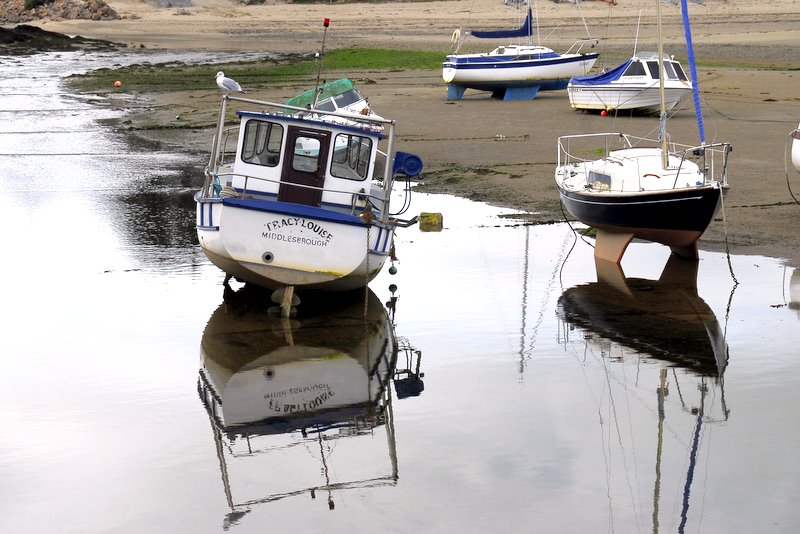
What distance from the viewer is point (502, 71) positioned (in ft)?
119

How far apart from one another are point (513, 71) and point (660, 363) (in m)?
25.2

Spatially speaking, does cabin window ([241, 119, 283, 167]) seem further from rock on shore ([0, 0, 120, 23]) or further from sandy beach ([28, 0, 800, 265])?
rock on shore ([0, 0, 120, 23])

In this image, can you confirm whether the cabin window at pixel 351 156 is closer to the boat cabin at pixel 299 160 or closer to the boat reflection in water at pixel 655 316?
the boat cabin at pixel 299 160

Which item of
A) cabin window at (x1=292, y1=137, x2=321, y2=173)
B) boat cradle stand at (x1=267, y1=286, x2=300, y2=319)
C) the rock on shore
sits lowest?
the rock on shore

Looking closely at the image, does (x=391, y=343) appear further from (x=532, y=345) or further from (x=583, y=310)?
(x=583, y=310)

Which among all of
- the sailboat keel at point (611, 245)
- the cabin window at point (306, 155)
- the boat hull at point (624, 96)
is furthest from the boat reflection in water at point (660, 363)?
the boat hull at point (624, 96)

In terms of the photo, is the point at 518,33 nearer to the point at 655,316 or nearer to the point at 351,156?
the point at 351,156

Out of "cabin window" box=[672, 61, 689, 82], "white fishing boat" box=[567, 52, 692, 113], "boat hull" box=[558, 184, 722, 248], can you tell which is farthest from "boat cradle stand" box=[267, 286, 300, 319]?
"cabin window" box=[672, 61, 689, 82]

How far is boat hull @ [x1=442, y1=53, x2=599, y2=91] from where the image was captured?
118 feet

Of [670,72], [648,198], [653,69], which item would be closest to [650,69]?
[653,69]

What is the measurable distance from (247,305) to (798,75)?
30.3m

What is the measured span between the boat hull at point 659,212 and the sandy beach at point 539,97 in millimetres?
800

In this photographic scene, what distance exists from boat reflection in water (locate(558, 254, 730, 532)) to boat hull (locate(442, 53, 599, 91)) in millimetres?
20388

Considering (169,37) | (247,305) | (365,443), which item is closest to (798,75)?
(247,305)
